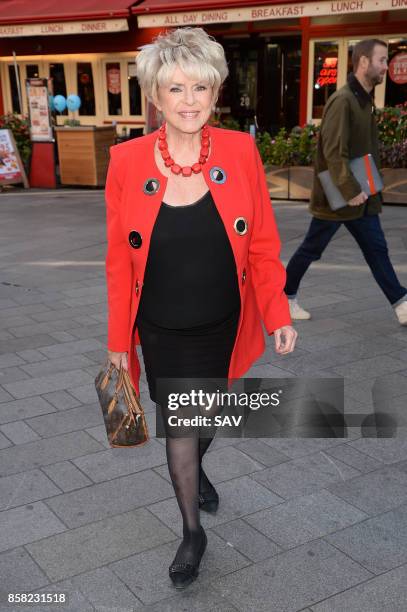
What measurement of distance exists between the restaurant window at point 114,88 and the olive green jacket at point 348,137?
563 inches

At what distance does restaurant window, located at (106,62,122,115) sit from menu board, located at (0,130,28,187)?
5.99 metres

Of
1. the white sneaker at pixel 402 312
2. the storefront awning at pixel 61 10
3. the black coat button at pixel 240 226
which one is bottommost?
the white sneaker at pixel 402 312

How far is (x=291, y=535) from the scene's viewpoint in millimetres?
3059

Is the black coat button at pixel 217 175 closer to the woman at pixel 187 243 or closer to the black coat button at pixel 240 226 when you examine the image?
the woman at pixel 187 243

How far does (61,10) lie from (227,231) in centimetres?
1475

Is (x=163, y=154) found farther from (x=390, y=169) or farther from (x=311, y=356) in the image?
(x=390, y=169)

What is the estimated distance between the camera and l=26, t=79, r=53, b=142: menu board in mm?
13195

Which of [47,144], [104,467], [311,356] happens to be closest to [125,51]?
[47,144]

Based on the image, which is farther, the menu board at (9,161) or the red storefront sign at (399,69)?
the red storefront sign at (399,69)

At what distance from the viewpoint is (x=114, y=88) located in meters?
18.7

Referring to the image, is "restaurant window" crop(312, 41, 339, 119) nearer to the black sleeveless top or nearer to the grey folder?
the grey folder

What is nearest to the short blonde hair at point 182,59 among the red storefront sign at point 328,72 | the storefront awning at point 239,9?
the storefront awning at point 239,9

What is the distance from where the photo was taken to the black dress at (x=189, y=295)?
2559 millimetres

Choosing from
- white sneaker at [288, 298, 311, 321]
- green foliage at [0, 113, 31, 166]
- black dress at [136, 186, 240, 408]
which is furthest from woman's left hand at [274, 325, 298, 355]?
green foliage at [0, 113, 31, 166]
